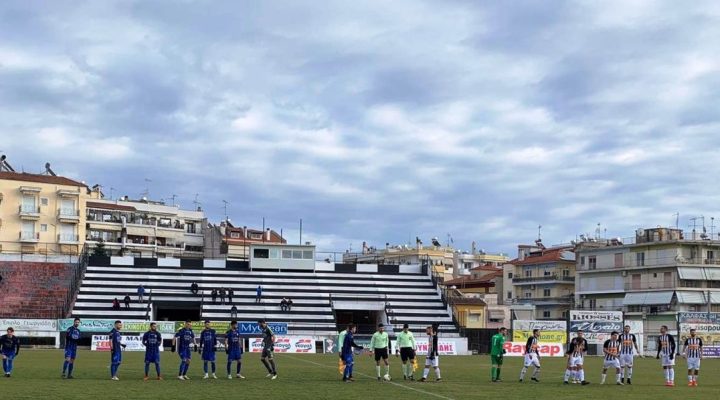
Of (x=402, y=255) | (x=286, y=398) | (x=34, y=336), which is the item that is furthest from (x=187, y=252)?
(x=286, y=398)

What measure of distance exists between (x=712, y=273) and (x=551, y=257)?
2238 centimetres

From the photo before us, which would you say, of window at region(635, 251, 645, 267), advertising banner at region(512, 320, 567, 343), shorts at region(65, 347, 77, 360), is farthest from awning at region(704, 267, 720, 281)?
shorts at region(65, 347, 77, 360)

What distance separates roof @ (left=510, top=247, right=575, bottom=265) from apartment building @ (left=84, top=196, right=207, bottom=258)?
148 feet

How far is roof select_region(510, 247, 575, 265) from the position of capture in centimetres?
12000

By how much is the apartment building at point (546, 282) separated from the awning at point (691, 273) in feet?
56.2

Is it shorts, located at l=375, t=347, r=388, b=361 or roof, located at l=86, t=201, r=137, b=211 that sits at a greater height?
roof, located at l=86, t=201, r=137, b=211

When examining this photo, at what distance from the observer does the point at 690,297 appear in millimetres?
100625

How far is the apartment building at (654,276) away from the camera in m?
101

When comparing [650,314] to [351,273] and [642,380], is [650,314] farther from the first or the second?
[642,380]

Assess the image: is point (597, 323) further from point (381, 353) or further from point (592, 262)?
point (592, 262)

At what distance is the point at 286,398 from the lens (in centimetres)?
2544

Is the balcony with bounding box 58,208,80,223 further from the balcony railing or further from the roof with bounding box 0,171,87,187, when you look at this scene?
the balcony railing

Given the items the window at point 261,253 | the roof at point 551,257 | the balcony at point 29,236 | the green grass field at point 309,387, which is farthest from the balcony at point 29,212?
the green grass field at point 309,387

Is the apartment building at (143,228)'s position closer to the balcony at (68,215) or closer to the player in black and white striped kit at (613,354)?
the balcony at (68,215)
